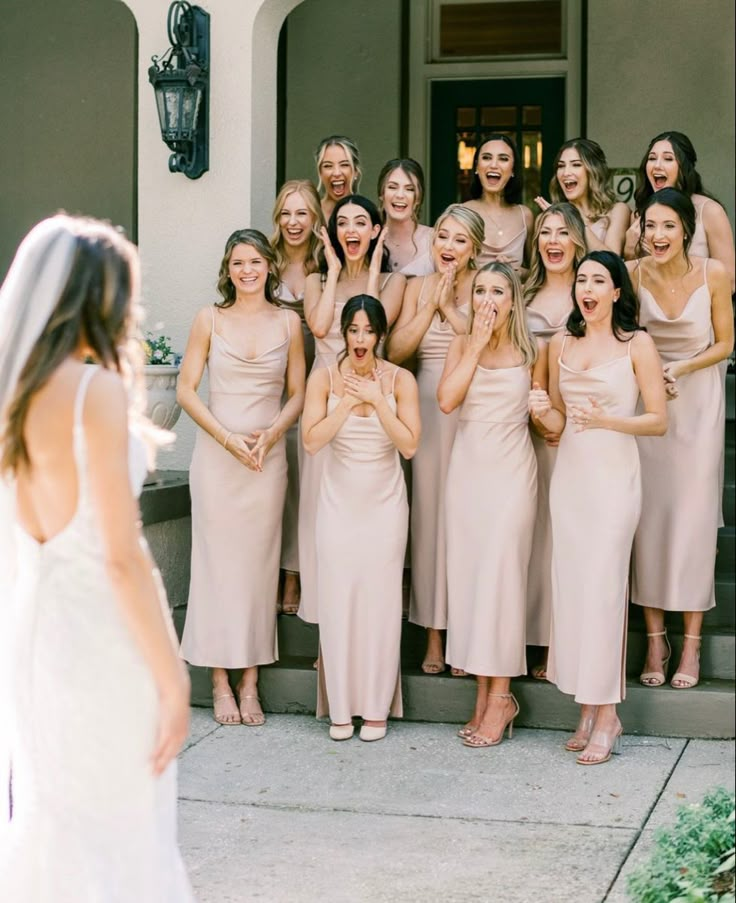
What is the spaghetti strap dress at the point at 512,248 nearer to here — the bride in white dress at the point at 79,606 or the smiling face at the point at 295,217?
the smiling face at the point at 295,217

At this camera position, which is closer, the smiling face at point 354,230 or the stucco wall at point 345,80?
the smiling face at point 354,230

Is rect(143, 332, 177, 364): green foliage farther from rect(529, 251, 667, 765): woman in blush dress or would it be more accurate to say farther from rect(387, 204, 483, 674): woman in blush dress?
rect(529, 251, 667, 765): woman in blush dress

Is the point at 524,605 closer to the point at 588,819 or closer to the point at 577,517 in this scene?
the point at 577,517

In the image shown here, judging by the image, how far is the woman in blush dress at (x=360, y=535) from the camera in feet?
21.2

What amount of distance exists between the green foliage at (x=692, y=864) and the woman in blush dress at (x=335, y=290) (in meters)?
3.00

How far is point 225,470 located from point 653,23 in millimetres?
5157

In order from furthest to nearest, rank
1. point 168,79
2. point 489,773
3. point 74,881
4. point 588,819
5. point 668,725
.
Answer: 1. point 168,79
2. point 668,725
3. point 489,773
4. point 588,819
5. point 74,881

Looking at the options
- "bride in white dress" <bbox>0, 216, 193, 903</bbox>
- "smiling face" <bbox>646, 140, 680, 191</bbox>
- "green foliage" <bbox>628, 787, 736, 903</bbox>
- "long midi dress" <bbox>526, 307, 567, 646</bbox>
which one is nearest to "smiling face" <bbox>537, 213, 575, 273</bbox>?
"long midi dress" <bbox>526, 307, 567, 646</bbox>

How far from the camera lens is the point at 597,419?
6059 millimetres

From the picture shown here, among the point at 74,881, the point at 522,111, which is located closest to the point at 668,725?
the point at 74,881

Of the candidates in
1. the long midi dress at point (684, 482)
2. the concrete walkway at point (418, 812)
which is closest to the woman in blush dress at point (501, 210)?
the long midi dress at point (684, 482)

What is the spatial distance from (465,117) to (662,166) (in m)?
4.25

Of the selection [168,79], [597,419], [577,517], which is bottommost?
[577,517]

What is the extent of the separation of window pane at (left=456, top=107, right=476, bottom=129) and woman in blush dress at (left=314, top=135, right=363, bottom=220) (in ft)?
12.1
